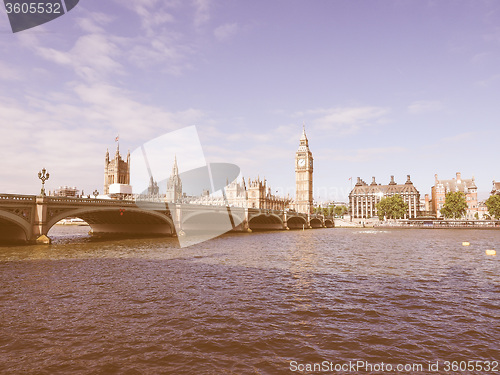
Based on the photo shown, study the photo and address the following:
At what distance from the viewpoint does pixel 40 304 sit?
60.0 feet

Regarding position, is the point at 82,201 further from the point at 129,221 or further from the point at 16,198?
the point at 129,221

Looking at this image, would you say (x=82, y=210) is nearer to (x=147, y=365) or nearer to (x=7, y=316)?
(x=7, y=316)

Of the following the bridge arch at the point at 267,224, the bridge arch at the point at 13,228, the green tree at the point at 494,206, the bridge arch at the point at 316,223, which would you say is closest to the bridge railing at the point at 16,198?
the bridge arch at the point at 13,228

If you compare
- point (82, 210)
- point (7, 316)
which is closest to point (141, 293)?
point (7, 316)

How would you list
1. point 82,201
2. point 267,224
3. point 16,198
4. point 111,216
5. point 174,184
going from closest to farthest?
1. point 16,198
2. point 82,201
3. point 111,216
4. point 267,224
5. point 174,184

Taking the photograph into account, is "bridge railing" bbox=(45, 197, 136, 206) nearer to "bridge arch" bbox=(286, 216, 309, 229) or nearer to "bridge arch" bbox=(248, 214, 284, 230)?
"bridge arch" bbox=(248, 214, 284, 230)

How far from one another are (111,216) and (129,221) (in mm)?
6858

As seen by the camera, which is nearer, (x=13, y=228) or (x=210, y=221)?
(x=13, y=228)

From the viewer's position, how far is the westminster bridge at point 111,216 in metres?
46.8

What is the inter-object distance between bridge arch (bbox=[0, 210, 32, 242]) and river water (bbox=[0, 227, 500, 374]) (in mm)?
17741

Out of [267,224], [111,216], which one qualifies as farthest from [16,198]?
[267,224]

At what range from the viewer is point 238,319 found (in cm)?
1628

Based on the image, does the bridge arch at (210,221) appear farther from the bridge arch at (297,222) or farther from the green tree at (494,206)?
the green tree at (494,206)

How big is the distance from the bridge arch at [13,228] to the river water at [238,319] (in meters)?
17.7
